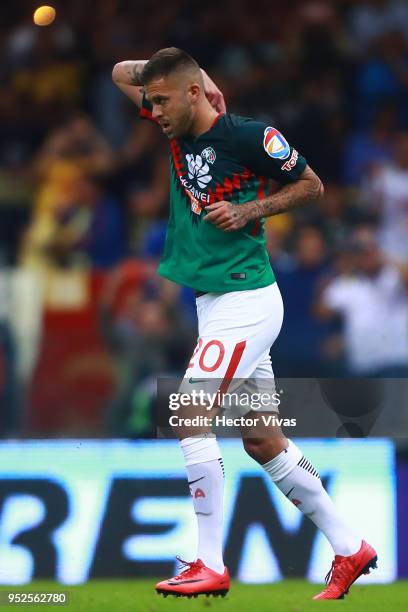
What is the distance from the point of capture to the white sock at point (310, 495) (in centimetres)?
599

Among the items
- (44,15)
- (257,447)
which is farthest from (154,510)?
(44,15)

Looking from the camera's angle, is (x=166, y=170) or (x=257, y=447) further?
(x=166, y=170)

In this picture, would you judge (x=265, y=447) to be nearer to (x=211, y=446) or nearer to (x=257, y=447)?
(x=257, y=447)

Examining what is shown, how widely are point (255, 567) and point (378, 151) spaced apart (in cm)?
515

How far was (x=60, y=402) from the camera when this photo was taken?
9.16 m

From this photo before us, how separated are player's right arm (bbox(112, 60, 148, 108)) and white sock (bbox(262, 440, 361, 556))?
1.85 meters

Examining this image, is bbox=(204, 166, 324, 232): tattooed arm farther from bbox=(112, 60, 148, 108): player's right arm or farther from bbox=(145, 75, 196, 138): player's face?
bbox=(112, 60, 148, 108): player's right arm

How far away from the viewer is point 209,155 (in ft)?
19.4

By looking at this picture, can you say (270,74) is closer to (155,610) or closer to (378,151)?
(378,151)

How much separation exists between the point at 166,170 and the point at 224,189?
18.4 ft

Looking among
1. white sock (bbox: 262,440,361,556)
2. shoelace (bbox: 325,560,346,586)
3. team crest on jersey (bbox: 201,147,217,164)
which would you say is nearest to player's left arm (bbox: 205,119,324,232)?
team crest on jersey (bbox: 201,147,217,164)

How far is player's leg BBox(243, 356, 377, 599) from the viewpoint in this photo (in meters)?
5.99

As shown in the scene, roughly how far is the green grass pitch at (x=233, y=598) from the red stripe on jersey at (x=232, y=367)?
3.12ft

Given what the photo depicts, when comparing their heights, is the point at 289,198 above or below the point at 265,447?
above
